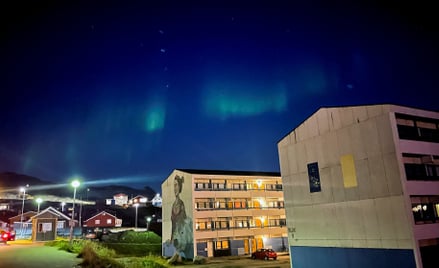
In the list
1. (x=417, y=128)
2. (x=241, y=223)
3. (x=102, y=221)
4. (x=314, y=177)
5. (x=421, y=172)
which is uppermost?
(x=417, y=128)

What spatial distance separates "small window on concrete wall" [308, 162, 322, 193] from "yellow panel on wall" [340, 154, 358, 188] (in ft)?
9.99

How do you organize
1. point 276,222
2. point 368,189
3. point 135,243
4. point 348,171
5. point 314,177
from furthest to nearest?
point 135,243, point 276,222, point 314,177, point 348,171, point 368,189

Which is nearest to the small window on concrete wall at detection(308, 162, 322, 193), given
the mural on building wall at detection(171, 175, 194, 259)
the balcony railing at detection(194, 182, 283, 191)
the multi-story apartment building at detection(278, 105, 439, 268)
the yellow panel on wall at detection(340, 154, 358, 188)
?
the multi-story apartment building at detection(278, 105, 439, 268)

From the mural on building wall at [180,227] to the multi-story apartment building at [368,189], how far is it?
20.0 meters

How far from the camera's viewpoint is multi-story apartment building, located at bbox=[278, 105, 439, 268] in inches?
947

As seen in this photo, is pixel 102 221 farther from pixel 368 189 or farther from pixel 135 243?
pixel 368 189

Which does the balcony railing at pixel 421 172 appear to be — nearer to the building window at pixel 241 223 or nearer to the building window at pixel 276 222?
the building window at pixel 241 223

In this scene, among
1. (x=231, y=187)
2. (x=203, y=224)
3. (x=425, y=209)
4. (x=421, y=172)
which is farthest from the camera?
(x=231, y=187)

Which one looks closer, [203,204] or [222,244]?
[222,244]

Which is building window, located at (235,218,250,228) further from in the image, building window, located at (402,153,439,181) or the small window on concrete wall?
building window, located at (402,153,439,181)

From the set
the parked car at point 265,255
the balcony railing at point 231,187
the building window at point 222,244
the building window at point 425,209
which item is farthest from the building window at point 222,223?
the building window at point 425,209

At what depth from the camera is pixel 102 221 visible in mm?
92688

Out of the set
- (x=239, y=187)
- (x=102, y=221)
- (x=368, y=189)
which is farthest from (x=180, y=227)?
(x=102, y=221)

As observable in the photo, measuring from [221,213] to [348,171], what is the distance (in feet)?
90.7
